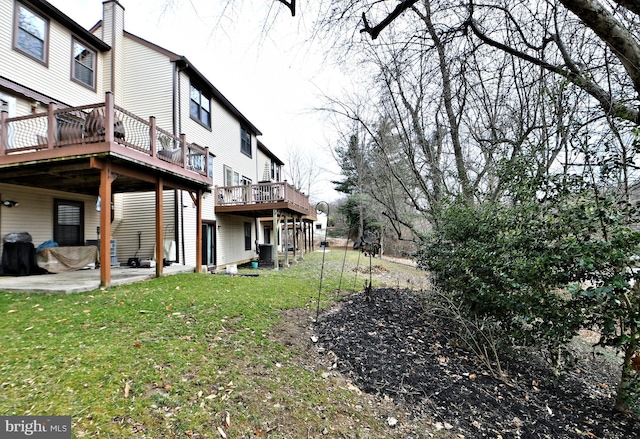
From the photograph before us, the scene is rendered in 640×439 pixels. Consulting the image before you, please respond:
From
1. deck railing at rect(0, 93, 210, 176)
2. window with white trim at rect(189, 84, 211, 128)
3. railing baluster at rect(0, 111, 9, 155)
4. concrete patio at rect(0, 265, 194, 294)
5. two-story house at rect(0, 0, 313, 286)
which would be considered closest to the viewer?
concrete patio at rect(0, 265, 194, 294)

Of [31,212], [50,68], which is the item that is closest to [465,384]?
[31,212]

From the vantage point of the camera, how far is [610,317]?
9.30ft

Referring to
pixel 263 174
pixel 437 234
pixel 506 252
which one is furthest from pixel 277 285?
pixel 263 174

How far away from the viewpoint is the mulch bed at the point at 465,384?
9.40ft

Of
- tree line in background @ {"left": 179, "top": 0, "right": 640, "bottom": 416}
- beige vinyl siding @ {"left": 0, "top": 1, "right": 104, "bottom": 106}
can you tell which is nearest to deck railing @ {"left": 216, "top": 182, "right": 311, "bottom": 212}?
beige vinyl siding @ {"left": 0, "top": 1, "right": 104, "bottom": 106}

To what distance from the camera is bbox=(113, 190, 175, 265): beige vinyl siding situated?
10.1m

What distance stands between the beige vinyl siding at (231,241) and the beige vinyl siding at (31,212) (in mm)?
5278

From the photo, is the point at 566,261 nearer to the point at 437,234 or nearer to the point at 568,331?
the point at 568,331

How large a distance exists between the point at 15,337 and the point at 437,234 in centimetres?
620

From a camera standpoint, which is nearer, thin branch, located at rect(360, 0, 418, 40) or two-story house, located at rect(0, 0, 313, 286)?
thin branch, located at rect(360, 0, 418, 40)

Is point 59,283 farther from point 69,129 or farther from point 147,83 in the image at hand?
point 147,83

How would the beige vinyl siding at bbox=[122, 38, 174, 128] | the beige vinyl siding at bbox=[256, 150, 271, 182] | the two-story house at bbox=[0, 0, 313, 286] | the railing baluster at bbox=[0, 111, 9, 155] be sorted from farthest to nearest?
the beige vinyl siding at bbox=[256, 150, 271, 182]
the beige vinyl siding at bbox=[122, 38, 174, 128]
the railing baluster at bbox=[0, 111, 9, 155]
the two-story house at bbox=[0, 0, 313, 286]

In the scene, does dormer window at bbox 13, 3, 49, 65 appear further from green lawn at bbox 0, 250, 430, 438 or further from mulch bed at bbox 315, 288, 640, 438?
mulch bed at bbox 315, 288, 640, 438

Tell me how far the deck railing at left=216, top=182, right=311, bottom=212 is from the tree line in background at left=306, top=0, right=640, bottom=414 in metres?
5.86
